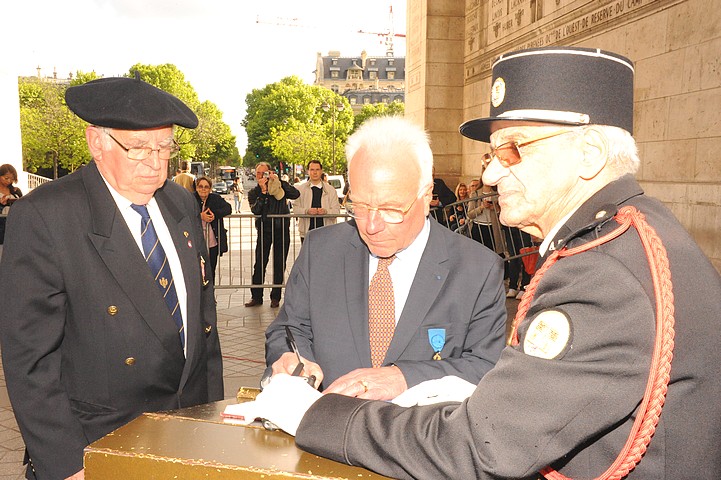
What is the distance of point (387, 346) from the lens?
2322 mm

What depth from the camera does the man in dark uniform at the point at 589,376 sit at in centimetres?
115

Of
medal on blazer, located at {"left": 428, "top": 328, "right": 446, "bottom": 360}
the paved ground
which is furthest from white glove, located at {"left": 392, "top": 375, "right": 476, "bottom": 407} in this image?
the paved ground

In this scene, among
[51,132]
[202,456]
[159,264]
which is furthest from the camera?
[51,132]

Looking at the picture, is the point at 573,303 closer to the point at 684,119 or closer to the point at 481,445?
the point at 481,445

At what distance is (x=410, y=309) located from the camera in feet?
7.52

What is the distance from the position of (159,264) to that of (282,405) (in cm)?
122

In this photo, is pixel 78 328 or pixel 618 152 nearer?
pixel 618 152

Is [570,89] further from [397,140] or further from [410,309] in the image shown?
[410,309]

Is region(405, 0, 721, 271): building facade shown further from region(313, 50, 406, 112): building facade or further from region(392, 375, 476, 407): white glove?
region(313, 50, 406, 112): building facade

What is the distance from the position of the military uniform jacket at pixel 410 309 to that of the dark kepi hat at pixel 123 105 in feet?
2.66

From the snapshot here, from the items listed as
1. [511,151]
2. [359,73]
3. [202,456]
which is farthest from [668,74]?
[359,73]

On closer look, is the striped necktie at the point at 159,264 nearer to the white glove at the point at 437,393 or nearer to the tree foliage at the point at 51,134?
the white glove at the point at 437,393

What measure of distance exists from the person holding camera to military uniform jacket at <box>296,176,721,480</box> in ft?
28.4

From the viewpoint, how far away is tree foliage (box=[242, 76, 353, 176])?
76.2 metres
